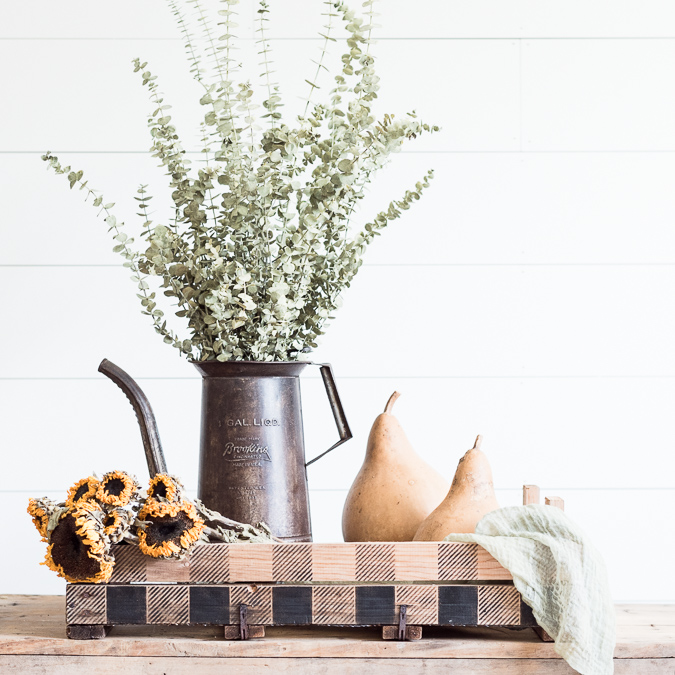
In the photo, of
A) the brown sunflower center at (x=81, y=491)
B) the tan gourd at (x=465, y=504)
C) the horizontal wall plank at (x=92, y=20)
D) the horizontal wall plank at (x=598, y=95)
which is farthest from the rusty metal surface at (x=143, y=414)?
the horizontal wall plank at (x=598, y=95)

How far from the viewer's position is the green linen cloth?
706 millimetres

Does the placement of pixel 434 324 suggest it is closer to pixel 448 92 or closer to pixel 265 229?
pixel 448 92

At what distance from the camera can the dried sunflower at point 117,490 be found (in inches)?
27.6

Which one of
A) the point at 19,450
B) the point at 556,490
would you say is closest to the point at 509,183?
the point at 556,490

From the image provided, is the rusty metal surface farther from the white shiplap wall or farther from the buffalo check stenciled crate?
the white shiplap wall

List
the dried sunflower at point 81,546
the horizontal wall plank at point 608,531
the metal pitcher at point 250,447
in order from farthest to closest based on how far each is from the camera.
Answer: the horizontal wall plank at point 608,531, the metal pitcher at point 250,447, the dried sunflower at point 81,546

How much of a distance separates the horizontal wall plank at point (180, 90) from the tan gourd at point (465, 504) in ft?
2.07

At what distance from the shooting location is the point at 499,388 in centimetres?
126

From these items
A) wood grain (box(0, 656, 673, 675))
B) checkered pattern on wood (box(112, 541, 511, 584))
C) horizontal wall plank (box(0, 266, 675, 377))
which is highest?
horizontal wall plank (box(0, 266, 675, 377))

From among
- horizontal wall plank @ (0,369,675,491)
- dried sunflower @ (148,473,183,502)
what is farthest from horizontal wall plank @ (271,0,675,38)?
dried sunflower @ (148,473,183,502)

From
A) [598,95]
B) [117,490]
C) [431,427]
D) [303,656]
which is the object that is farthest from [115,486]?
[598,95]

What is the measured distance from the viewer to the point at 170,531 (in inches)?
27.9

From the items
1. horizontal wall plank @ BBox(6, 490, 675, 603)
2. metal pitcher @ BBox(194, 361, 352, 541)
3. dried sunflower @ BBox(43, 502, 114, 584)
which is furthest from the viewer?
horizontal wall plank @ BBox(6, 490, 675, 603)

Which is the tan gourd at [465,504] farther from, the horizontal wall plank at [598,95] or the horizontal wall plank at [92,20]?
the horizontal wall plank at [92,20]
